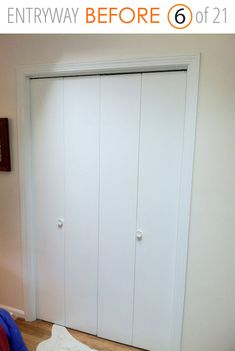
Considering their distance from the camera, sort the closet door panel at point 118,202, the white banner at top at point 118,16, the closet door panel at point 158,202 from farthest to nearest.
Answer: the closet door panel at point 118,202 < the closet door panel at point 158,202 < the white banner at top at point 118,16

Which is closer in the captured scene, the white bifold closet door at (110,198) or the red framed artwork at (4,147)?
the white bifold closet door at (110,198)

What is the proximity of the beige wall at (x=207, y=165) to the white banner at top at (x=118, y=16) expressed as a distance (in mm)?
81

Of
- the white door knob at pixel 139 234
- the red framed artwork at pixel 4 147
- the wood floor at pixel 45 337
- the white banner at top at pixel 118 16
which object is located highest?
the white banner at top at pixel 118 16

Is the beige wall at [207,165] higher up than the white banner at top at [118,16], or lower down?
lower down

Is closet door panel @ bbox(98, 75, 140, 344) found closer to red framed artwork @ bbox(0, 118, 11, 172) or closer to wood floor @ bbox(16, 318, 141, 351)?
wood floor @ bbox(16, 318, 141, 351)

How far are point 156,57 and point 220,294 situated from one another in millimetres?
1579

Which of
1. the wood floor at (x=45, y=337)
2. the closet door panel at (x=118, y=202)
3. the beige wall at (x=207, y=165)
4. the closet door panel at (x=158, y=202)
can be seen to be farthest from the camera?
the wood floor at (x=45, y=337)

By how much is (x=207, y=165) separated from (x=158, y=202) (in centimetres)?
42

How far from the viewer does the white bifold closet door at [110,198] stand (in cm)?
172

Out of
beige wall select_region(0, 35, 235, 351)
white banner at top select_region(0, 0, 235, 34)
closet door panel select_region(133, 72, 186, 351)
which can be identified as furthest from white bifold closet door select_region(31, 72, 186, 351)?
white banner at top select_region(0, 0, 235, 34)

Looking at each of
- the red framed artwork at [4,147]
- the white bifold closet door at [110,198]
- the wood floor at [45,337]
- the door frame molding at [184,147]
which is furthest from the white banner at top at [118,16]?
the wood floor at [45,337]

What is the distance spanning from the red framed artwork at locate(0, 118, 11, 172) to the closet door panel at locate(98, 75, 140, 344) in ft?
2.60

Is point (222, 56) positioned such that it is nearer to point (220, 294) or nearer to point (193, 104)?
point (193, 104)

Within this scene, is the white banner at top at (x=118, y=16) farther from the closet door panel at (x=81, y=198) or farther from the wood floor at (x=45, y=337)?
the wood floor at (x=45, y=337)
